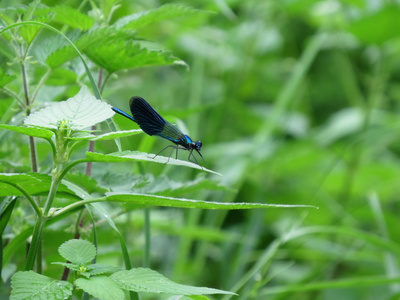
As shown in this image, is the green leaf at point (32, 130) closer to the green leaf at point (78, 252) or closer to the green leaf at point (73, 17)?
the green leaf at point (78, 252)

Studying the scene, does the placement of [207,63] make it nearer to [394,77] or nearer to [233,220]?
[233,220]

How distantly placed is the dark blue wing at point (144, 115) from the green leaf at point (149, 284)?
29 centimetres

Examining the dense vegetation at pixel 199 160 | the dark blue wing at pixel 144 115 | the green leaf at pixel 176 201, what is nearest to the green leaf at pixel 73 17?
the dense vegetation at pixel 199 160

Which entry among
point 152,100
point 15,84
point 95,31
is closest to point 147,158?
point 95,31

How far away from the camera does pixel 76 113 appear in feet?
2.04

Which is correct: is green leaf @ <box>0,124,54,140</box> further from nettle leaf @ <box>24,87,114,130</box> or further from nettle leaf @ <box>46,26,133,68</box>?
nettle leaf @ <box>46,26,133,68</box>

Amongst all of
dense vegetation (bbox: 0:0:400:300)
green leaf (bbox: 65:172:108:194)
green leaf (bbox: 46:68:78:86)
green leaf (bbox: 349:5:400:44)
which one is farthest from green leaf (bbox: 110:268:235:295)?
green leaf (bbox: 349:5:400:44)

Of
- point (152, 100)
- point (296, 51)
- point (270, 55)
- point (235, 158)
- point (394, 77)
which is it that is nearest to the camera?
point (235, 158)

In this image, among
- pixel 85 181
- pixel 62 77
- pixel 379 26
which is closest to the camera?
pixel 85 181

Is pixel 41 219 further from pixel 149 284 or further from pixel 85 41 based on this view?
pixel 85 41

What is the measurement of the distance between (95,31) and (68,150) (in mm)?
205

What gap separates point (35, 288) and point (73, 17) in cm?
45

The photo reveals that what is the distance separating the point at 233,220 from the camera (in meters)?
2.38

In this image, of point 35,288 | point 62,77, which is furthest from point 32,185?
point 62,77
